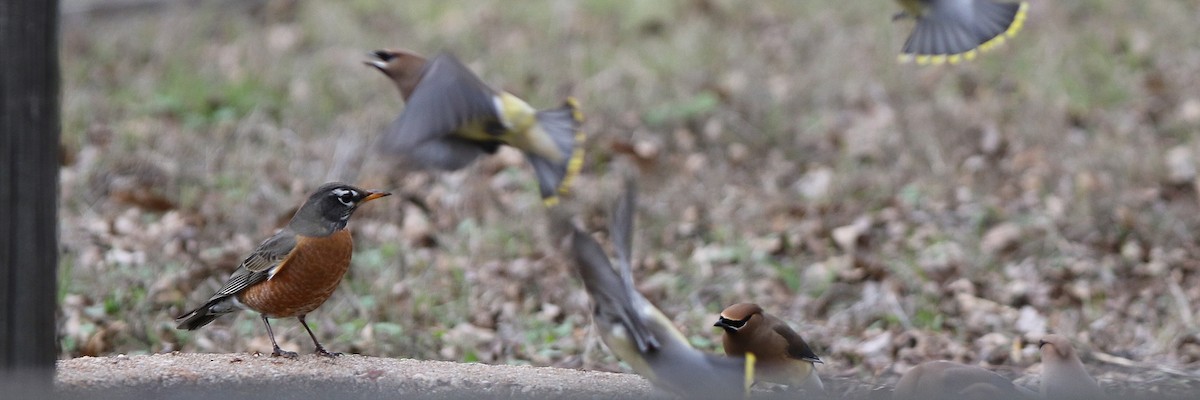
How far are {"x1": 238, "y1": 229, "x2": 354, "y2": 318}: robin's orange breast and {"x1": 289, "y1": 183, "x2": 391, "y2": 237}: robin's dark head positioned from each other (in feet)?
0.09

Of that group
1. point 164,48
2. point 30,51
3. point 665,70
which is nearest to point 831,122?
point 665,70

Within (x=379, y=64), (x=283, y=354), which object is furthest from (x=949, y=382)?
(x=379, y=64)

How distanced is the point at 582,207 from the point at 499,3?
444cm

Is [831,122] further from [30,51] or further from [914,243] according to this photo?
[30,51]

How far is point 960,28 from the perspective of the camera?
14.6ft

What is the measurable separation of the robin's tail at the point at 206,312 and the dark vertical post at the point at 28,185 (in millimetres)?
688

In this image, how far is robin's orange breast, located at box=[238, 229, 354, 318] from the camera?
371 centimetres

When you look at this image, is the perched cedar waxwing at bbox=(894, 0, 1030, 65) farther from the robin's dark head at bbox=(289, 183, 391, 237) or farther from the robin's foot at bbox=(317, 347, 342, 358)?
Result: the robin's foot at bbox=(317, 347, 342, 358)

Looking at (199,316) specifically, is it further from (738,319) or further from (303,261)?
(738,319)

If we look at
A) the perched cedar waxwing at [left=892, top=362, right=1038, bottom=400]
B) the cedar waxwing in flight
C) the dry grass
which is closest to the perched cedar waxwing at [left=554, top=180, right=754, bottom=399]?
the perched cedar waxwing at [left=892, top=362, right=1038, bottom=400]

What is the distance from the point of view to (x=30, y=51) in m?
3.02

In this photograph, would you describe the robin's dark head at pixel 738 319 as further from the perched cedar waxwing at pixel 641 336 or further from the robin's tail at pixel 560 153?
the robin's tail at pixel 560 153

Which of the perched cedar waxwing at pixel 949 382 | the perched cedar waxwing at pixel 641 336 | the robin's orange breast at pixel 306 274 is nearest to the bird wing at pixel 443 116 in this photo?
the robin's orange breast at pixel 306 274

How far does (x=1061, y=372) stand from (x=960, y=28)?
49.1 inches
